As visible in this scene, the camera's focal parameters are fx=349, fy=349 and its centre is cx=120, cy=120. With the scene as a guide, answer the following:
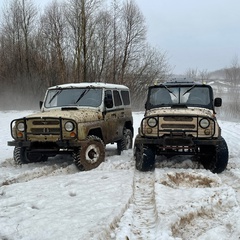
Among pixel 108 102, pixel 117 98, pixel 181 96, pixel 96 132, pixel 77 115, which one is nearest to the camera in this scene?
pixel 77 115

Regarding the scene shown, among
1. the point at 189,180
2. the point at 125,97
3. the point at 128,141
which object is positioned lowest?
the point at 128,141

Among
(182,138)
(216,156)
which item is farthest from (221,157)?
(182,138)

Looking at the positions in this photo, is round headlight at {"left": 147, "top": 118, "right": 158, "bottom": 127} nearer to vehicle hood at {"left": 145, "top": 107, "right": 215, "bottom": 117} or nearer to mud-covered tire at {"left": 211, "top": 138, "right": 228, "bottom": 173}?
vehicle hood at {"left": 145, "top": 107, "right": 215, "bottom": 117}

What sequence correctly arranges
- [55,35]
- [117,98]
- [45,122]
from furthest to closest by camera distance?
[55,35] < [117,98] < [45,122]

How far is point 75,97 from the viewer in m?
9.31

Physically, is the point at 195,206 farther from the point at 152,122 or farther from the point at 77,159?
the point at 77,159

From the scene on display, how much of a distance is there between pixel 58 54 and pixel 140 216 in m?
34.6

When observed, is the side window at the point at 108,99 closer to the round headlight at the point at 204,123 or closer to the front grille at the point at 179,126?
the front grille at the point at 179,126

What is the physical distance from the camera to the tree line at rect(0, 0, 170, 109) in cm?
3822

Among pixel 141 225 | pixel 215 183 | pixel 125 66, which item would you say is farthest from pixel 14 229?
pixel 125 66

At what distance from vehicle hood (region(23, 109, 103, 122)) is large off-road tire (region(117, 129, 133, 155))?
1857 mm

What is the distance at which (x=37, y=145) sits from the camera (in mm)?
8211

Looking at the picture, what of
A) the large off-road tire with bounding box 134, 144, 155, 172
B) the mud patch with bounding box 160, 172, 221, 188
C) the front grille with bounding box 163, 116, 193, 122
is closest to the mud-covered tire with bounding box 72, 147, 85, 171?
the large off-road tire with bounding box 134, 144, 155, 172

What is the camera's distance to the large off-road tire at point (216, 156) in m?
7.53
